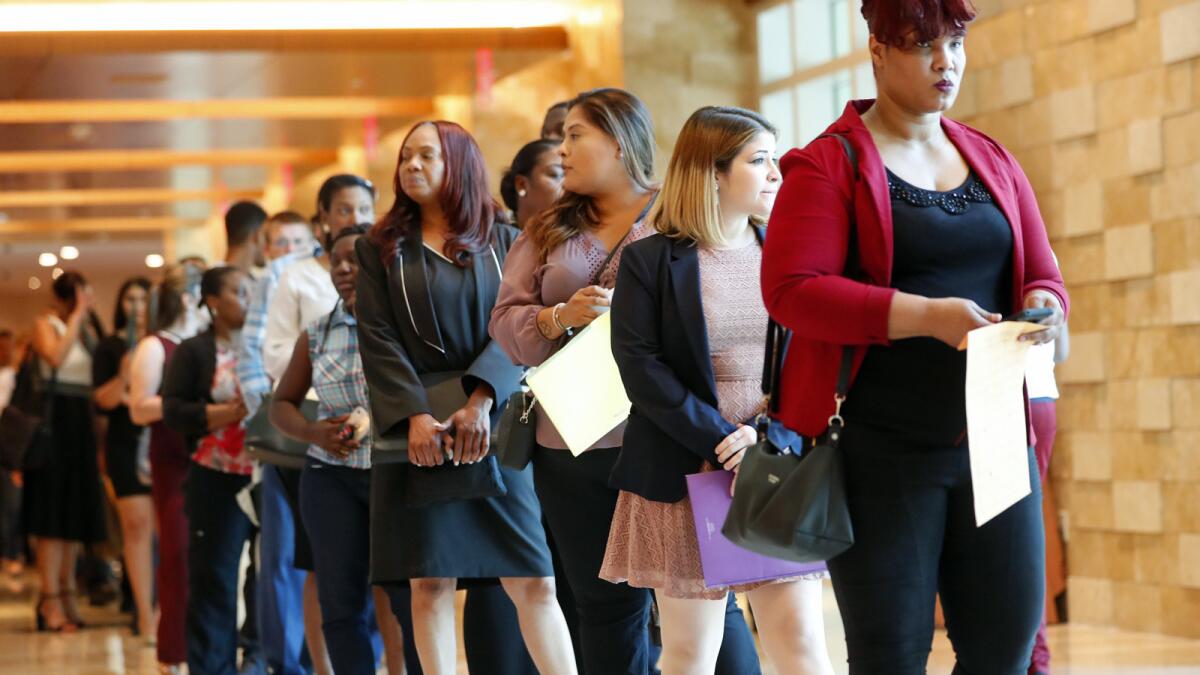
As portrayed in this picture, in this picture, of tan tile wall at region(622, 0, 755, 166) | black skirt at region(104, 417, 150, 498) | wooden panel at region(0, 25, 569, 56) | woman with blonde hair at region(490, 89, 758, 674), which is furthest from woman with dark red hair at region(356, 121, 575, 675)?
wooden panel at region(0, 25, 569, 56)

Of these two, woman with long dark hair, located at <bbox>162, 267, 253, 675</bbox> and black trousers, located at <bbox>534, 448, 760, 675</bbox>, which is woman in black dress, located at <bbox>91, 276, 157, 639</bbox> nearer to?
woman with long dark hair, located at <bbox>162, 267, 253, 675</bbox>

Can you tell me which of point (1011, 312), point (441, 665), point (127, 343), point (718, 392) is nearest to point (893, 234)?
point (1011, 312)

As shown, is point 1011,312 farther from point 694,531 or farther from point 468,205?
point 468,205

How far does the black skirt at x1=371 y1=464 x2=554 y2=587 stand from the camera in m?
3.74

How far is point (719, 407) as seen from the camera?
2.96 m

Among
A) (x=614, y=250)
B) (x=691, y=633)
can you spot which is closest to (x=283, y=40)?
(x=614, y=250)

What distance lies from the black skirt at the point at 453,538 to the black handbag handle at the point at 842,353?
1.38 m

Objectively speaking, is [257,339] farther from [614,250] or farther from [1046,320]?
[1046,320]

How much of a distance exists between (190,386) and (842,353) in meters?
3.84

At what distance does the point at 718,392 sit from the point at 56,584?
6397 mm

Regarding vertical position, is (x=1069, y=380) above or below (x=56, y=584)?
above

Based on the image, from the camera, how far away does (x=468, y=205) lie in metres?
3.94

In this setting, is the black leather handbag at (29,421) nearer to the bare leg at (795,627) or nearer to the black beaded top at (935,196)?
the bare leg at (795,627)

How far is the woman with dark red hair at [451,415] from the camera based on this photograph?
373 cm
